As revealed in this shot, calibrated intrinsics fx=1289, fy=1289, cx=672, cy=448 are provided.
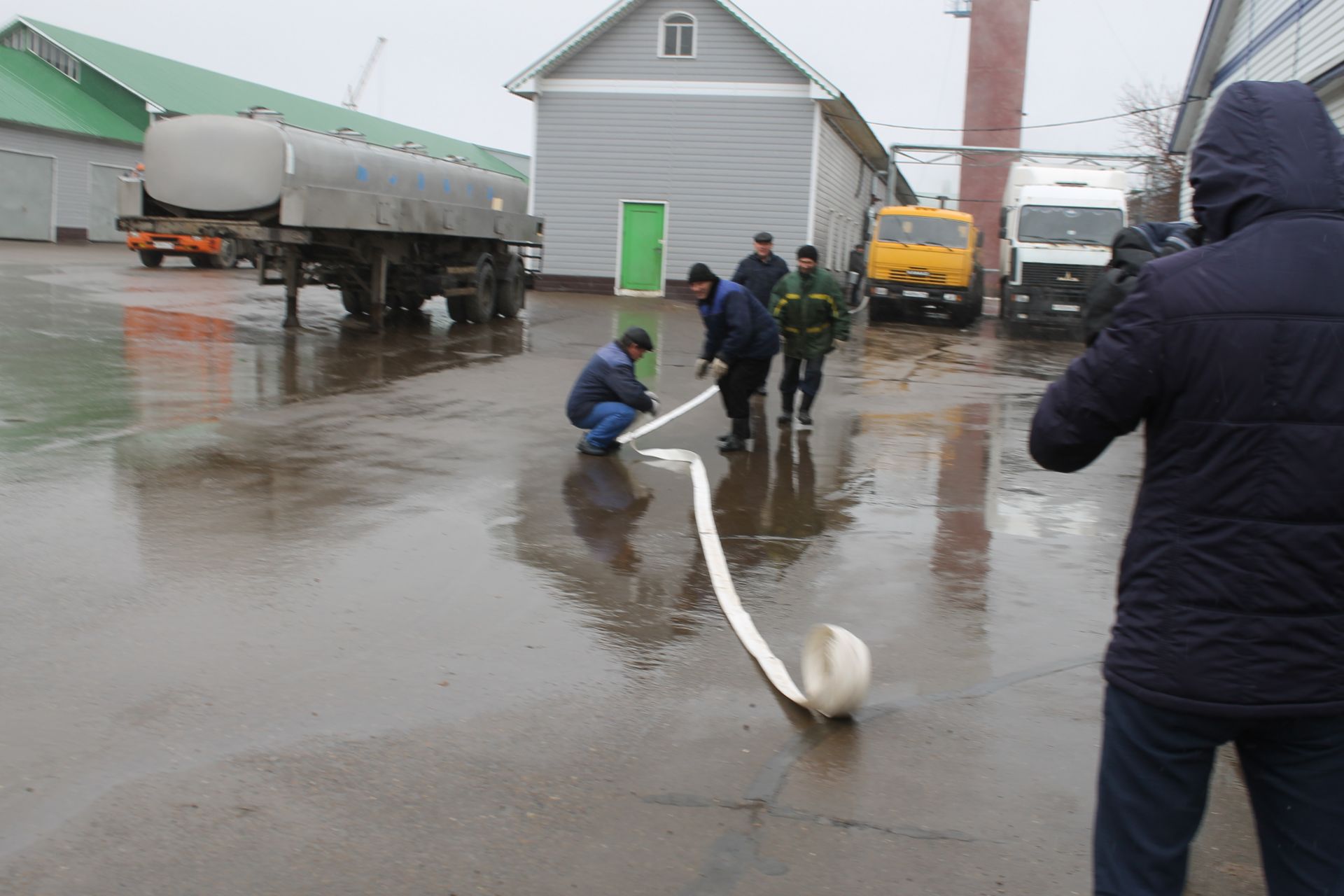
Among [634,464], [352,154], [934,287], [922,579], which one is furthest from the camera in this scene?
[934,287]

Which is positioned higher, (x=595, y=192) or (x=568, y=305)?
(x=595, y=192)

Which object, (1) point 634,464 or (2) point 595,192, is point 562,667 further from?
(2) point 595,192

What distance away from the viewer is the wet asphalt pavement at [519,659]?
3.71 meters

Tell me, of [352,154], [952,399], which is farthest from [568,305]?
[952,399]

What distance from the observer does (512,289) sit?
2255cm

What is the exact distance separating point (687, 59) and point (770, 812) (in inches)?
1128

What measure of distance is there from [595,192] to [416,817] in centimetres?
2867

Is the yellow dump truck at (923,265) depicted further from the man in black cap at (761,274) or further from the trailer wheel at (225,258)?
the trailer wheel at (225,258)

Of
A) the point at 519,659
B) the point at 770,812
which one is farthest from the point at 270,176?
the point at 770,812

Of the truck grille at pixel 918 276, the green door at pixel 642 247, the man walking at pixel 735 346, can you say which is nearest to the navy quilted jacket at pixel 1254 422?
the man walking at pixel 735 346

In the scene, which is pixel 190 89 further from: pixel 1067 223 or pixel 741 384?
pixel 741 384

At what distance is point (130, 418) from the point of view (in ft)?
34.2

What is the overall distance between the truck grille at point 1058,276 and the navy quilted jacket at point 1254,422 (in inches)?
932

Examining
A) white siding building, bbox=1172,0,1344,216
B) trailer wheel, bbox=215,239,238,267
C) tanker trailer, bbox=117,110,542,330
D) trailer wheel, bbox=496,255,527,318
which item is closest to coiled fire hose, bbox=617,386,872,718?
white siding building, bbox=1172,0,1344,216
